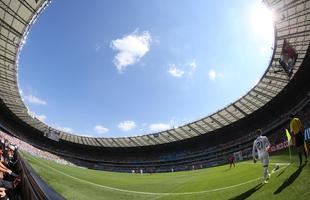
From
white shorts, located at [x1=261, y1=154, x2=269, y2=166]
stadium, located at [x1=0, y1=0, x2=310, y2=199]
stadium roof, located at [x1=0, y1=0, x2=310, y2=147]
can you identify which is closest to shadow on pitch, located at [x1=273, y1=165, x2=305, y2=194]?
stadium, located at [x1=0, y1=0, x2=310, y2=199]

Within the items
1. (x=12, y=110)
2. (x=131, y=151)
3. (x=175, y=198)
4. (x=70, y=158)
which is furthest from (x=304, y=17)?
(x=70, y=158)

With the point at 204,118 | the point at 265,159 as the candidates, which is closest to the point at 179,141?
the point at 204,118

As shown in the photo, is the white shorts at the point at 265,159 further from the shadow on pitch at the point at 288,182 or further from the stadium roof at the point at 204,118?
the stadium roof at the point at 204,118

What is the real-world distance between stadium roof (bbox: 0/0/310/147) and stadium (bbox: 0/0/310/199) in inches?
4.4

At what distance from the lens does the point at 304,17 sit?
39500 millimetres

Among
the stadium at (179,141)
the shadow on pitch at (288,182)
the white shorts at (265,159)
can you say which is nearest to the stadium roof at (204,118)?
the stadium at (179,141)

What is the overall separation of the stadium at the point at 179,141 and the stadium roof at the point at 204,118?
112 mm

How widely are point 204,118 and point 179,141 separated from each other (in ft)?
33.1

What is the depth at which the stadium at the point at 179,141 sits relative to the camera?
50.1 ft

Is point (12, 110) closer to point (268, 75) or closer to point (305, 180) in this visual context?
point (268, 75)

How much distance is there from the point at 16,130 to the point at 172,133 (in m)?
31.5

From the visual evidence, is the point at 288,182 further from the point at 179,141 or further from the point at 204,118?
the point at 179,141

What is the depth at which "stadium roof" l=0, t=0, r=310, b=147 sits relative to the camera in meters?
36.5

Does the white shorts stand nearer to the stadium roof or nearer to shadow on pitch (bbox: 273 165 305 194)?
shadow on pitch (bbox: 273 165 305 194)
